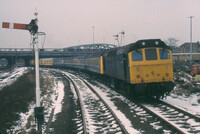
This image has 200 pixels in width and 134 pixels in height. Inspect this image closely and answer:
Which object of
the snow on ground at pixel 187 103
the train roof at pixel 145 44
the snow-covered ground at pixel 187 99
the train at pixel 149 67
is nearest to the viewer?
the snow on ground at pixel 187 103

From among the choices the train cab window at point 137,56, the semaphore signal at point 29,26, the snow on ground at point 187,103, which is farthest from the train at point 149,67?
the semaphore signal at point 29,26

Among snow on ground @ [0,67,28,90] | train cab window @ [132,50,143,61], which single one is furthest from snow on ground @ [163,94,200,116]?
snow on ground @ [0,67,28,90]

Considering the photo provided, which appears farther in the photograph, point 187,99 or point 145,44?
point 187,99

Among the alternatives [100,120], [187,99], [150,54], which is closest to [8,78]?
[150,54]

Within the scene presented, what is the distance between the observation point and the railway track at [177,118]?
781cm

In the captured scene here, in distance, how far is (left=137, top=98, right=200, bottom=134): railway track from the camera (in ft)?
25.6

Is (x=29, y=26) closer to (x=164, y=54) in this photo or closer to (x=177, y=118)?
(x=177, y=118)

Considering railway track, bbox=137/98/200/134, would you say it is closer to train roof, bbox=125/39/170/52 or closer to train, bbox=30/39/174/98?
train, bbox=30/39/174/98

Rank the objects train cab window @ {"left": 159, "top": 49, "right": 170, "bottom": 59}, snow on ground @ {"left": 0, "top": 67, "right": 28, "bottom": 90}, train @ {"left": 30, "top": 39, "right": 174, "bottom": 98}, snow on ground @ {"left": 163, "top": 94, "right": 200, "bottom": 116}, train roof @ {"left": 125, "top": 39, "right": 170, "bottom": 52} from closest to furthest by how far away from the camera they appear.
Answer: snow on ground @ {"left": 163, "top": 94, "right": 200, "bottom": 116} → train @ {"left": 30, "top": 39, "right": 174, "bottom": 98} → train roof @ {"left": 125, "top": 39, "right": 170, "bottom": 52} → train cab window @ {"left": 159, "top": 49, "right": 170, "bottom": 59} → snow on ground @ {"left": 0, "top": 67, "right": 28, "bottom": 90}

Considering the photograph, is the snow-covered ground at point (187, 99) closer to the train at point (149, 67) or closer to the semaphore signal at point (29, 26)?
the train at point (149, 67)

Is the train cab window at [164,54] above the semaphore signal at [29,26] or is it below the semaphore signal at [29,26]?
below

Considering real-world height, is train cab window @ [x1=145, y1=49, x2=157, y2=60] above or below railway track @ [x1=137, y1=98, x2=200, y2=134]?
above

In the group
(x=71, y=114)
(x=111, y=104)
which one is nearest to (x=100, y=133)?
(x=71, y=114)

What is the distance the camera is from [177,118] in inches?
362
